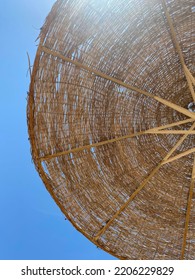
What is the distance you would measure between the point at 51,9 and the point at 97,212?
6.05 ft

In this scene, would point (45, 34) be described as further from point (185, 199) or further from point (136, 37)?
point (185, 199)

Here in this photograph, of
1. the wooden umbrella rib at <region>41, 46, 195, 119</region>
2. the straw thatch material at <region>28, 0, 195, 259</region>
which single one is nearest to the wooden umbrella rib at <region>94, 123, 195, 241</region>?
the straw thatch material at <region>28, 0, 195, 259</region>

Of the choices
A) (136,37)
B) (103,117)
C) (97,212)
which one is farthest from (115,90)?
(97,212)

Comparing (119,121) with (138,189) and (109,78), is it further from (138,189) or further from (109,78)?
(138,189)

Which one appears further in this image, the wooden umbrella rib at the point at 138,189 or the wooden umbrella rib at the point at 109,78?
the wooden umbrella rib at the point at 138,189

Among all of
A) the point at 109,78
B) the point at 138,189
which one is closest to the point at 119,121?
the point at 109,78

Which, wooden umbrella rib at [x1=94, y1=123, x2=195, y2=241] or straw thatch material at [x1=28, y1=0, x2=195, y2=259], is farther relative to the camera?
wooden umbrella rib at [x1=94, y1=123, x2=195, y2=241]

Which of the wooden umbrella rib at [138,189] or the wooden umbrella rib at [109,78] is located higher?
the wooden umbrella rib at [109,78]

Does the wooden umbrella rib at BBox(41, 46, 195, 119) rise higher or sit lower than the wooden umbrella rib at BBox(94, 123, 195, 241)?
higher

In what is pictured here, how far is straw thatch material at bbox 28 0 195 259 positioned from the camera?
325cm

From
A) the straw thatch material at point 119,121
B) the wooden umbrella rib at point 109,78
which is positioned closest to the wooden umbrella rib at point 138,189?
the straw thatch material at point 119,121

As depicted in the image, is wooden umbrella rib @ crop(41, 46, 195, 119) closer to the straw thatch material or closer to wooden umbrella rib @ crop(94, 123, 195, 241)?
the straw thatch material

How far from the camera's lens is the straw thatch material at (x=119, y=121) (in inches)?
128

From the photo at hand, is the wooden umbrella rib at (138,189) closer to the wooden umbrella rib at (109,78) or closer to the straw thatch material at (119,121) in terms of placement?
the straw thatch material at (119,121)
